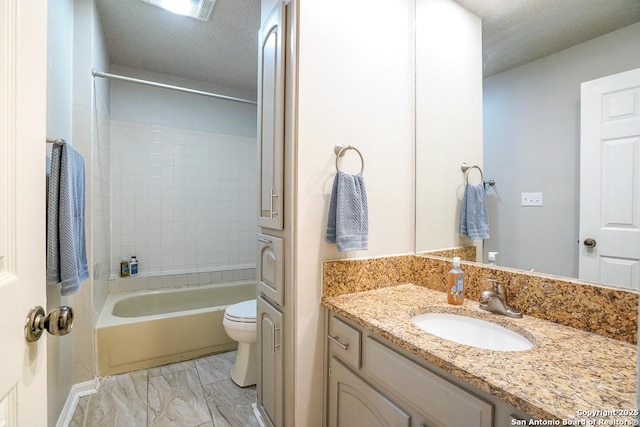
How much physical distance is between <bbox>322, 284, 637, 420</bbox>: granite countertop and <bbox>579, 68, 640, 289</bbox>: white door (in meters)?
0.23

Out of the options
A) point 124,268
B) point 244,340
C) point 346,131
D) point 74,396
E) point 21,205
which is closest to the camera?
point 21,205

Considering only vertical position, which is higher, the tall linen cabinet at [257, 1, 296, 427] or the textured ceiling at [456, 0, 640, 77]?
the textured ceiling at [456, 0, 640, 77]

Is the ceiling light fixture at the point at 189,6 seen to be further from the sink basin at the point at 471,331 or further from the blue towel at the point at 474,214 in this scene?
the sink basin at the point at 471,331

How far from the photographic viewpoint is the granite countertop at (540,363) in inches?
23.0

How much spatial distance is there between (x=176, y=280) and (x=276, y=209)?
6.90 feet

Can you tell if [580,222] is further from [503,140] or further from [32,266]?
[32,266]

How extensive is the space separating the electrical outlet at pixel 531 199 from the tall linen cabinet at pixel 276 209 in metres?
0.92

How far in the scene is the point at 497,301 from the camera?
109 centimetres

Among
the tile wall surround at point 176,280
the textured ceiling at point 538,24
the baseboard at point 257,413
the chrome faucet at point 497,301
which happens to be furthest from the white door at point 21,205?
the tile wall surround at point 176,280

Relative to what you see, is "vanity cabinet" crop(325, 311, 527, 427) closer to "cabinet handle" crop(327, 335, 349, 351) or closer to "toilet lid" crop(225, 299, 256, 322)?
"cabinet handle" crop(327, 335, 349, 351)

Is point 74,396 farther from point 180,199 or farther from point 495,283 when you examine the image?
point 495,283

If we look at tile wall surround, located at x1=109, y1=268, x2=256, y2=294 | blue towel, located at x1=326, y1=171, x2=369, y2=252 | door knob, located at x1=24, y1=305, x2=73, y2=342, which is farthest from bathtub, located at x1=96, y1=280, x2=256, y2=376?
door knob, located at x1=24, y1=305, x2=73, y2=342

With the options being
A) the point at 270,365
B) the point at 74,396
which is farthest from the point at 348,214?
the point at 74,396

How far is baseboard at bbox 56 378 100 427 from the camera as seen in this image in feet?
5.25
